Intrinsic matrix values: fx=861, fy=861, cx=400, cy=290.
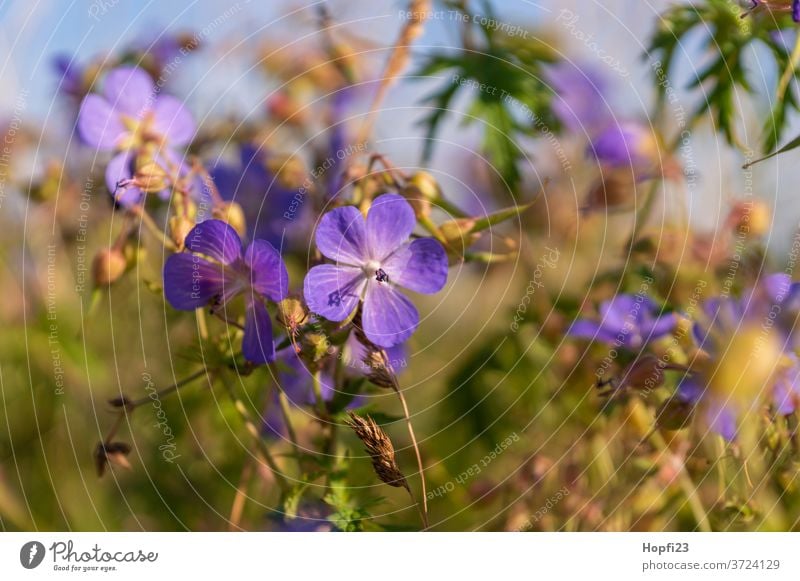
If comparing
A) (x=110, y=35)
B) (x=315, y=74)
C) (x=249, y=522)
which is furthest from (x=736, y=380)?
(x=110, y=35)

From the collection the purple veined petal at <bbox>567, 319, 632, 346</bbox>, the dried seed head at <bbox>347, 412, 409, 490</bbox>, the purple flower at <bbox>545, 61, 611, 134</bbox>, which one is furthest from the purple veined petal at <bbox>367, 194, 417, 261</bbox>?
the purple flower at <bbox>545, 61, 611, 134</bbox>

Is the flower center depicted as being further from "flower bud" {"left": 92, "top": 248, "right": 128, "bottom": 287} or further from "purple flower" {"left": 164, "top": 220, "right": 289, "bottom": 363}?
"flower bud" {"left": 92, "top": 248, "right": 128, "bottom": 287}

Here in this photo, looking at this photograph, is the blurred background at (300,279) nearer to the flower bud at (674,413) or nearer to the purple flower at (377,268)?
the flower bud at (674,413)

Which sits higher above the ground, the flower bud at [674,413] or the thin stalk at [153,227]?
the thin stalk at [153,227]

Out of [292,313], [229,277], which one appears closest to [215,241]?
[229,277]

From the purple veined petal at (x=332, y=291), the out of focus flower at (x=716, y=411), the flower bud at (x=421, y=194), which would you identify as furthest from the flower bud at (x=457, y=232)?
the out of focus flower at (x=716, y=411)
